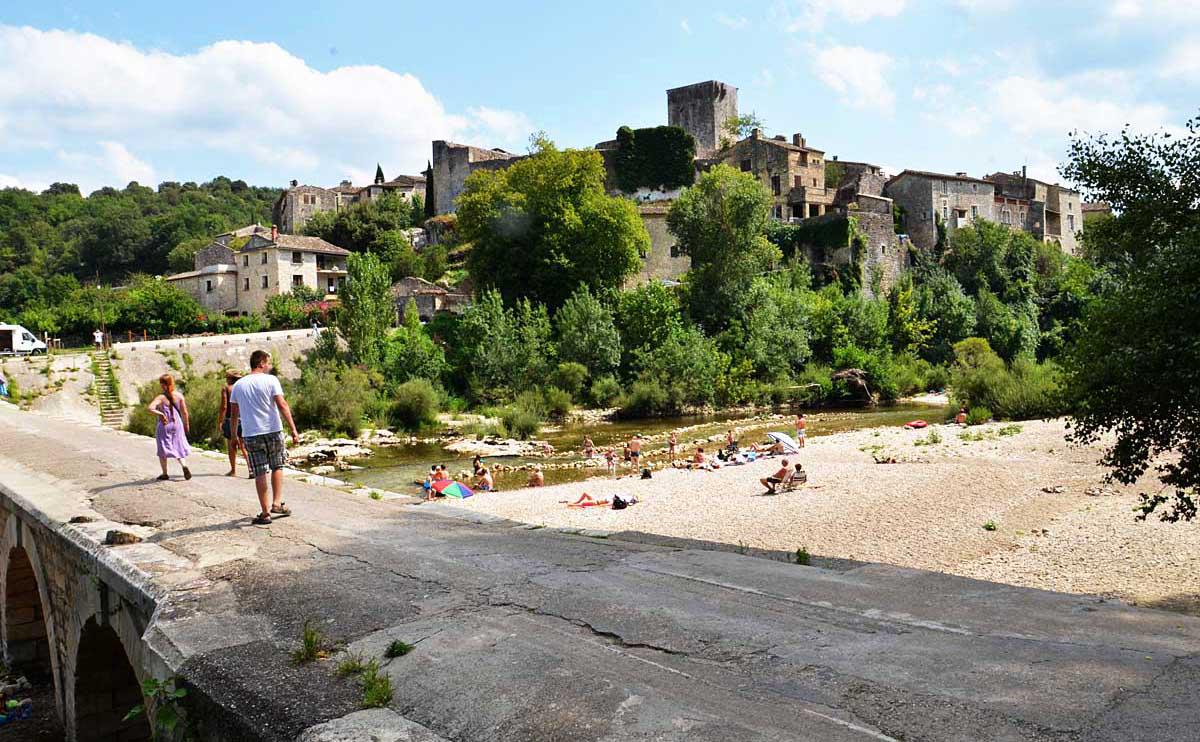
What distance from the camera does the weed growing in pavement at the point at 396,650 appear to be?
5.10 meters

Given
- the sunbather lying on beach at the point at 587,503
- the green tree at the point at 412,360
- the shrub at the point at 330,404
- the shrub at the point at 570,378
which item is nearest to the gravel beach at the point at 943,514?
the sunbather lying on beach at the point at 587,503

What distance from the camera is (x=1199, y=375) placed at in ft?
26.7

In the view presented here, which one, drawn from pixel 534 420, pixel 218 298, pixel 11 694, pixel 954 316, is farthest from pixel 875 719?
pixel 218 298

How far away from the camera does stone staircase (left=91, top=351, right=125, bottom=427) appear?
30.8 m

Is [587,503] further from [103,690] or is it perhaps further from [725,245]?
[725,245]

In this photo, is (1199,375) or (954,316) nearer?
(1199,375)

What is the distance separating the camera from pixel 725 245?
49719mm

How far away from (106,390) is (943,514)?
31652mm

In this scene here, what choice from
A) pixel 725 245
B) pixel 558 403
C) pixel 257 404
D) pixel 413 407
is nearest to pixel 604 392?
pixel 558 403

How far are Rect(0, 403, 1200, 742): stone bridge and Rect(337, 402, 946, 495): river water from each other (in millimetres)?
14490

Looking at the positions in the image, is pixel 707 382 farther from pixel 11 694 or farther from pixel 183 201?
pixel 183 201

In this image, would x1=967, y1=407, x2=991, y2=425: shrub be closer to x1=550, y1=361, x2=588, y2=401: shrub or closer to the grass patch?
the grass patch

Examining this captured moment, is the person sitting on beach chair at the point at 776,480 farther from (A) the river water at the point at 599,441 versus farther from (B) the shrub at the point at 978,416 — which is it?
(B) the shrub at the point at 978,416

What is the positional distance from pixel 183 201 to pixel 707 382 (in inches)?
3975
